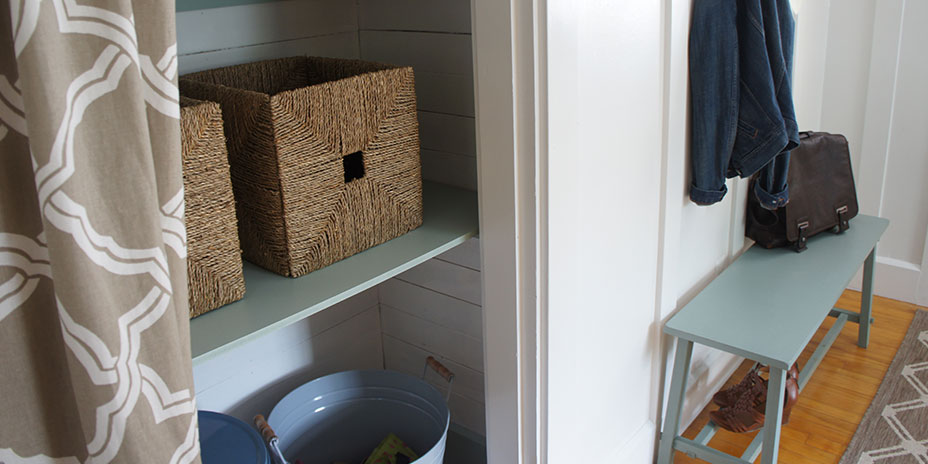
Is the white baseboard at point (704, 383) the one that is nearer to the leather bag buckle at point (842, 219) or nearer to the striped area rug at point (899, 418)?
the striped area rug at point (899, 418)

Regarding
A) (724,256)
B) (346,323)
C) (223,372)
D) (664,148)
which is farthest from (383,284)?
(724,256)

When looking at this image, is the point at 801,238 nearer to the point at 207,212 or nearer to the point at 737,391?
the point at 737,391

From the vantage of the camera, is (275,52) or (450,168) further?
(450,168)

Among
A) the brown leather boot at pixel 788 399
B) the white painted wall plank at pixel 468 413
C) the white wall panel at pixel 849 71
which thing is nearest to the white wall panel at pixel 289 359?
the white painted wall plank at pixel 468 413

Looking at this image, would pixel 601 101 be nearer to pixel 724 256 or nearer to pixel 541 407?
pixel 541 407

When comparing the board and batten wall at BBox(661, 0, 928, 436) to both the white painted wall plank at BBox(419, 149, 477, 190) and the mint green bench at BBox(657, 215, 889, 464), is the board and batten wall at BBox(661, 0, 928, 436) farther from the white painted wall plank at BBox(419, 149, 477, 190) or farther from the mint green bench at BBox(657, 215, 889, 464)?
the white painted wall plank at BBox(419, 149, 477, 190)

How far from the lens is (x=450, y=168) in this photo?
159cm

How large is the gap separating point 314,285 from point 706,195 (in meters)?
1.03

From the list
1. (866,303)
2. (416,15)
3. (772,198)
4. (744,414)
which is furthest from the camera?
(866,303)

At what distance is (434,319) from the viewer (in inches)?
67.1

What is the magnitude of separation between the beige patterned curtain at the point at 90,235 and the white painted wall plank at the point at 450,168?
904 mm

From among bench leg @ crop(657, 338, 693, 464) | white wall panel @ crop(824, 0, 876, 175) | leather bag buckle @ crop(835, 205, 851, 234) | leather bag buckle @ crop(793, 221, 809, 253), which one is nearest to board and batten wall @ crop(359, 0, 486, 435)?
bench leg @ crop(657, 338, 693, 464)

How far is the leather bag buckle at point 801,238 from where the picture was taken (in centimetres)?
208

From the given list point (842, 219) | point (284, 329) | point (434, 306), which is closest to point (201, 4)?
point (284, 329)
